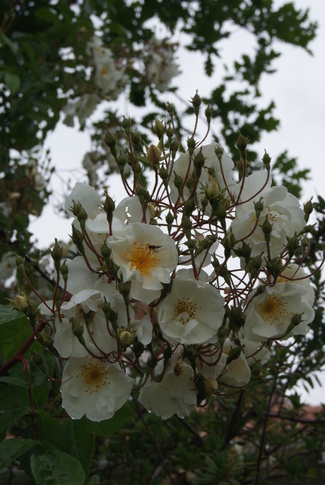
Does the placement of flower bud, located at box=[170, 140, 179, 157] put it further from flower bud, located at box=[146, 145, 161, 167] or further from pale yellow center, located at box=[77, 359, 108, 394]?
pale yellow center, located at box=[77, 359, 108, 394]

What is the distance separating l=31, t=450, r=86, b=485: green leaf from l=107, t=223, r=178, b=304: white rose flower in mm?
285

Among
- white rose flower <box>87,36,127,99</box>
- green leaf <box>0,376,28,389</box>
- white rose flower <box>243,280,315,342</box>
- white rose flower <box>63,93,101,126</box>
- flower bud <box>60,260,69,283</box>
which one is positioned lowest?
white rose flower <box>243,280,315,342</box>

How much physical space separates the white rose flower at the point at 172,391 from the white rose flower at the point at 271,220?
218 mm

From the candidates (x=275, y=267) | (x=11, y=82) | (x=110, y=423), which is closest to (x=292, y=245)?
(x=275, y=267)

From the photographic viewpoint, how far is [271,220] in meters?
0.88

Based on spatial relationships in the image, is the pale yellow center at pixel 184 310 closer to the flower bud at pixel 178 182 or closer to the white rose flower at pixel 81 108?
the flower bud at pixel 178 182

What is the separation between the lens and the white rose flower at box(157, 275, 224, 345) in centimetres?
79

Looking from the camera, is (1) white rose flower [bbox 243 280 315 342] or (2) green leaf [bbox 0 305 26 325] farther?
(2) green leaf [bbox 0 305 26 325]

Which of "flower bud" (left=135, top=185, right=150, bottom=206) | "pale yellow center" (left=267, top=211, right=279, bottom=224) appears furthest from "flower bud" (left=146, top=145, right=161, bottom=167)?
"pale yellow center" (left=267, top=211, right=279, bottom=224)

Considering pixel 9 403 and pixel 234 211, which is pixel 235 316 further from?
pixel 9 403

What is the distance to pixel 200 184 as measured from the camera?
3.11 feet

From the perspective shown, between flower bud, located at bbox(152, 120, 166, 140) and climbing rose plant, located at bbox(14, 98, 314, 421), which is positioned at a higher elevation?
flower bud, located at bbox(152, 120, 166, 140)

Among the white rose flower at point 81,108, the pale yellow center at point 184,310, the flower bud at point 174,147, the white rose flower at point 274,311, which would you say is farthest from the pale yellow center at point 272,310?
the white rose flower at point 81,108

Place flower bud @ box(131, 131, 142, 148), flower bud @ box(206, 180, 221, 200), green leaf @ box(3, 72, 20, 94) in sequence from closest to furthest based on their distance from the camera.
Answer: flower bud @ box(206, 180, 221, 200), flower bud @ box(131, 131, 142, 148), green leaf @ box(3, 72, 20, 94)
